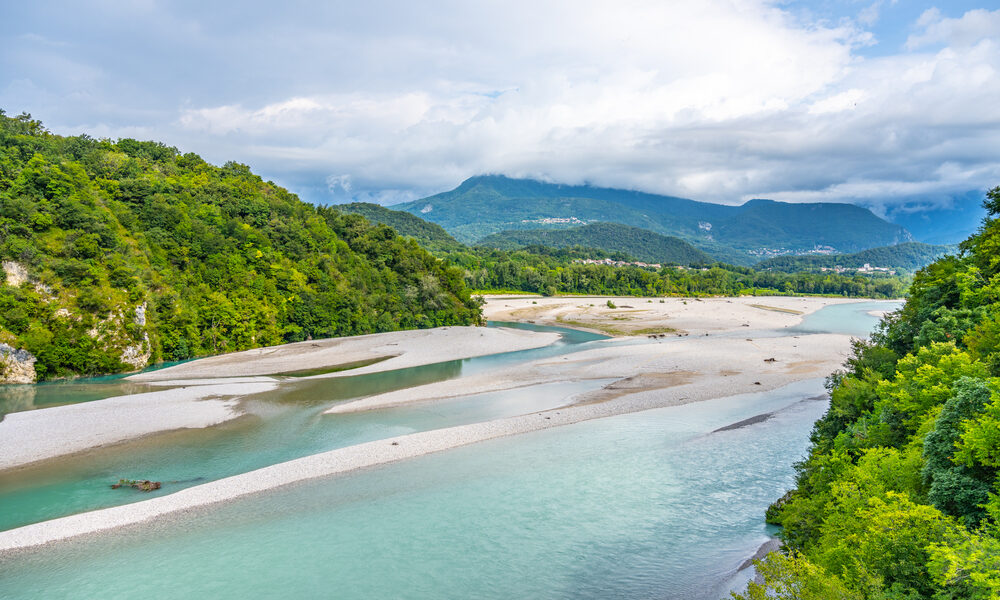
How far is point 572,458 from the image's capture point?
78.0ft

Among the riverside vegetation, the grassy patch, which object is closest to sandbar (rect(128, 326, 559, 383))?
the riverside vegetation

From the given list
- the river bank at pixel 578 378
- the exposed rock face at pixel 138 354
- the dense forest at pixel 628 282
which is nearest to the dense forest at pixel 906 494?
the river bank at pixel 578 378

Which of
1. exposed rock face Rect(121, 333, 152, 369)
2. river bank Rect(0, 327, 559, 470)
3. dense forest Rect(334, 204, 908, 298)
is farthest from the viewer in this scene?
dense forest Rect(334, 204, 908, 298)

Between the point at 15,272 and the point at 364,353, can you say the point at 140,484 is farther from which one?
the point at 364,353

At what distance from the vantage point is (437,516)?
18453 mm

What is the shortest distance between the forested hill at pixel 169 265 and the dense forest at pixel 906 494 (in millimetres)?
45642

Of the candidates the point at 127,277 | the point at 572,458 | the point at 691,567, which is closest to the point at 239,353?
the point at 127,277

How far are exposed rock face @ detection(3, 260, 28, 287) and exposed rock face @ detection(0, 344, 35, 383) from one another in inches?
185

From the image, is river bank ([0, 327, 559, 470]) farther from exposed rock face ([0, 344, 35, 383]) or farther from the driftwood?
exposed rock face ([0, 344, 35, 383])

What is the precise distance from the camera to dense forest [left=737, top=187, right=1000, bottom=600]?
8617 millimetres

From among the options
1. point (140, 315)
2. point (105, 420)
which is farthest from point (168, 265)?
point (105, 420)

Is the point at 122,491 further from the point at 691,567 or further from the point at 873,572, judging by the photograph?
the point at 873,572

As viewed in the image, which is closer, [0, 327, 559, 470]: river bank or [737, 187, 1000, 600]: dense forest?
[737, 187, 1000, 600]: dense forest

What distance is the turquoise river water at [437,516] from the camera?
14.7 m
